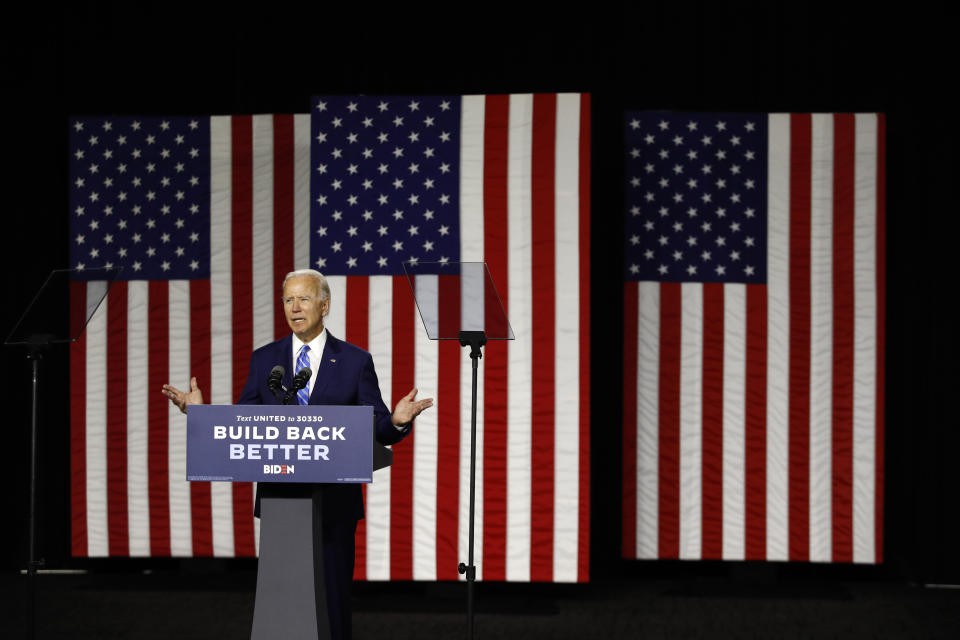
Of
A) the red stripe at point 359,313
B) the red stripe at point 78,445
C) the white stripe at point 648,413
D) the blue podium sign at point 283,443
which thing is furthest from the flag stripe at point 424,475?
the blue podium sign at point 283,443

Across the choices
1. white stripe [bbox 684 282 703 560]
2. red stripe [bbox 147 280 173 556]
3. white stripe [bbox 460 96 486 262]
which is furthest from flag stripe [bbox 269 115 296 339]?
white stripe [bbox 684 282 703 560]

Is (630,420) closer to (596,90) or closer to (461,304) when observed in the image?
(461,304)

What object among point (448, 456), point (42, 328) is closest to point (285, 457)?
point (42, 328)

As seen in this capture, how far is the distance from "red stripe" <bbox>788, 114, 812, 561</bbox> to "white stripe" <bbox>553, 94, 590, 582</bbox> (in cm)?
114

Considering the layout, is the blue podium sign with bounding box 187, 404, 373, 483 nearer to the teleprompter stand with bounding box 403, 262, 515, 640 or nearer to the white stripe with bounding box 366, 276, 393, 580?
the teleprompter stand with bounding box 403, 262, 515, 640

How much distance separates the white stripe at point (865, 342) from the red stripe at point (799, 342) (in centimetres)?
23

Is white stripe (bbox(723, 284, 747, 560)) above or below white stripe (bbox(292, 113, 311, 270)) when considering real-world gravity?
below

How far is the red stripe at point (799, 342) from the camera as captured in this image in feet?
16.3

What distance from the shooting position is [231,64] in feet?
18.1

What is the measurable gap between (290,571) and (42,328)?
5.75 ft

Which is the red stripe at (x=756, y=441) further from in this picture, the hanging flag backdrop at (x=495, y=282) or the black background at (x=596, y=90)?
the hanging flag backdrop at (x=495, y=282)

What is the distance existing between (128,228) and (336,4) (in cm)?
164

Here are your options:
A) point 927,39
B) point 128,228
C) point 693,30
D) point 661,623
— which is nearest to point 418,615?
point 661,623

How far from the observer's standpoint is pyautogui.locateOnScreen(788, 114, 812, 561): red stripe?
16.3 feet
